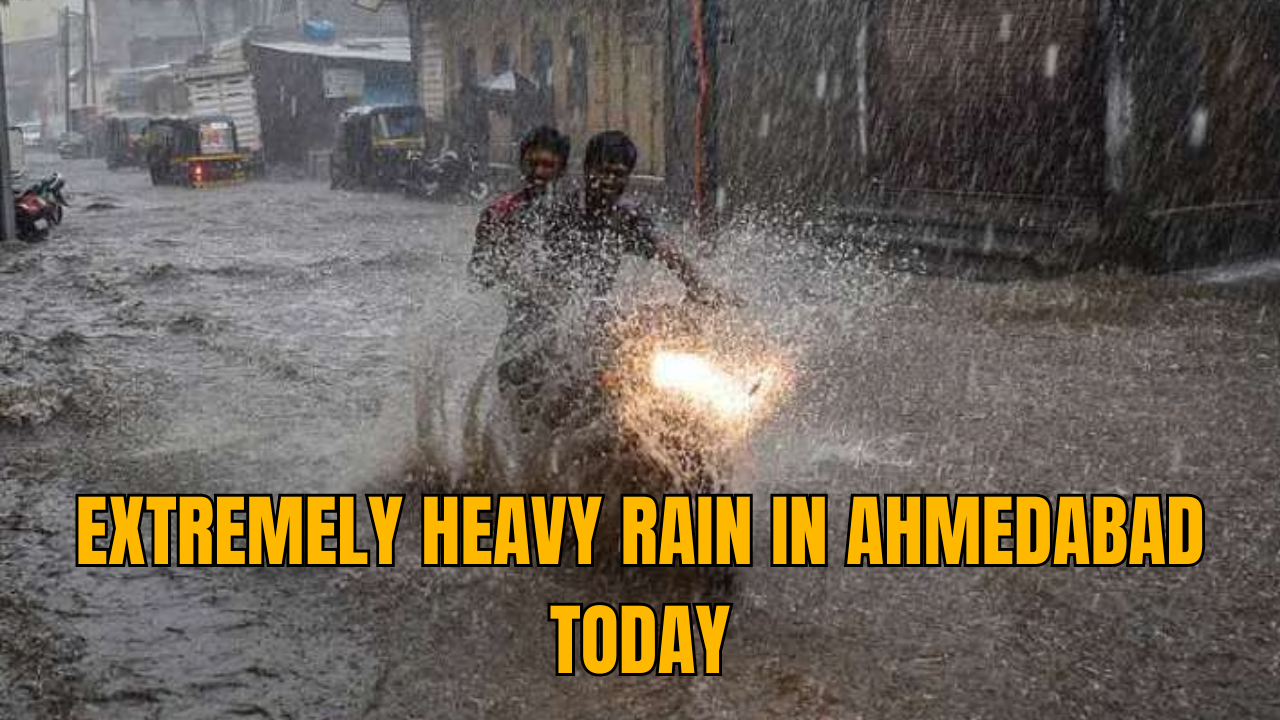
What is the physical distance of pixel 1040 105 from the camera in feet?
43.7

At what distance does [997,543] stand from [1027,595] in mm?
591

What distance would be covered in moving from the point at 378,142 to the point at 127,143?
1964 cm

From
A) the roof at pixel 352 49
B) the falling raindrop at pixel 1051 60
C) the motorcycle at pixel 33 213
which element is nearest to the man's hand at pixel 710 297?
the falling raindrop at pixel 1051 60

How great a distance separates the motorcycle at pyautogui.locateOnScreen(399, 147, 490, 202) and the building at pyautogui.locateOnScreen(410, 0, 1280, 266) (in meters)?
8.67

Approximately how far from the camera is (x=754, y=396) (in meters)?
6.93

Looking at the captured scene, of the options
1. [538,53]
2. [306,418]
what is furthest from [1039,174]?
[538,53]

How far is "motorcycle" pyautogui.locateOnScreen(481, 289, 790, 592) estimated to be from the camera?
436 cm

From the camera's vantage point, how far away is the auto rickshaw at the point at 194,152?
3259cm

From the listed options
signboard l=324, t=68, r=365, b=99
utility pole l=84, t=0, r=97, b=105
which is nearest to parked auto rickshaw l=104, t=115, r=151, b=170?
signboard l=324, t=68, r=365, b=99

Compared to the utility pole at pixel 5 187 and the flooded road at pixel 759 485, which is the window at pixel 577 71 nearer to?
the utility pole at pixel 5 187

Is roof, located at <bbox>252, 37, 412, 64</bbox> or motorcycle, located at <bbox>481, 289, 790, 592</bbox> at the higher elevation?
roof, located at <bbox>252, 37, 412, 64</bbox>

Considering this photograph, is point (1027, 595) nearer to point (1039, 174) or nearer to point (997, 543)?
point (997, 543)
